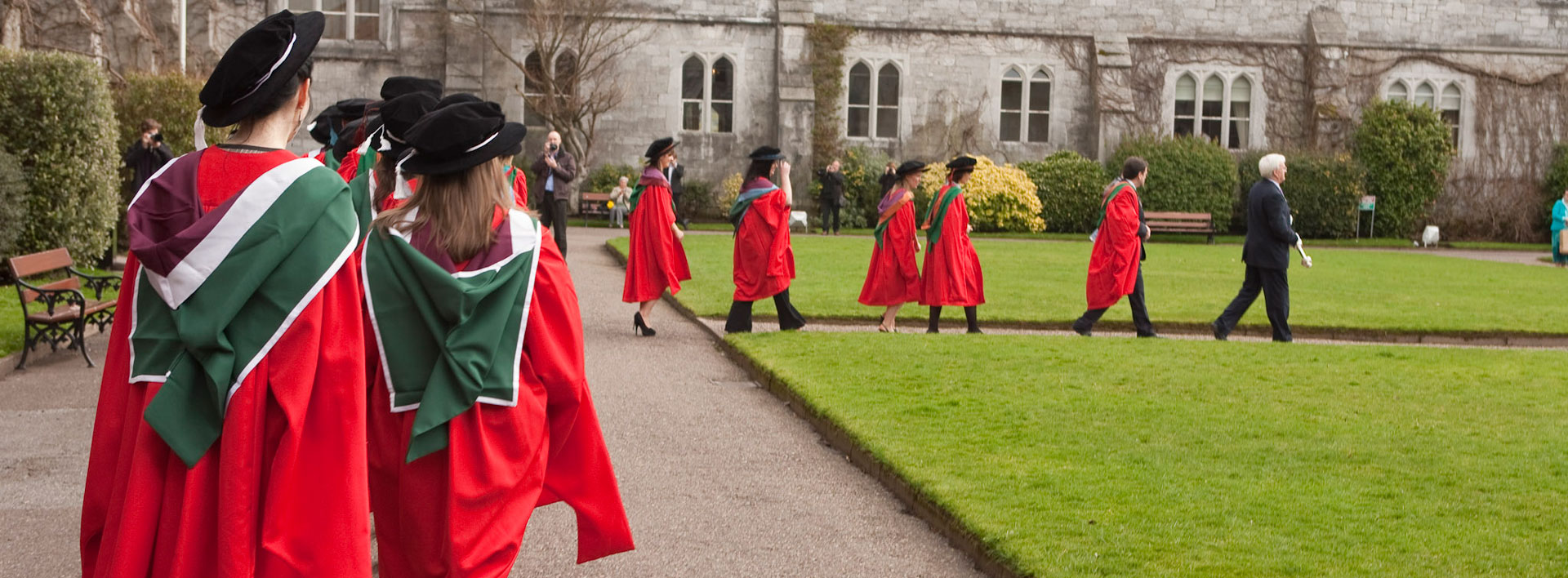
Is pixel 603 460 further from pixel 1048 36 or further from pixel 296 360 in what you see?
pixel 1048 36

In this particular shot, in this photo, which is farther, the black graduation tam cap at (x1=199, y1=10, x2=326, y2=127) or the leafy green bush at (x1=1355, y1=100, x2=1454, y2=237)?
the leafy green bush at (x1=1355, y1=100, x2=1454, y2=237)

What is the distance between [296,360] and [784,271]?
830 cm

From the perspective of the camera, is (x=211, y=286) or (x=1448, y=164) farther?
(x=1448, y=164)

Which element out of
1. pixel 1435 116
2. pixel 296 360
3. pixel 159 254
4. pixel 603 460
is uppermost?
pixel 1435 116

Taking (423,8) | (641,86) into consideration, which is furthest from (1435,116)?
(423,8)

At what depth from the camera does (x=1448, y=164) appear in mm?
33688

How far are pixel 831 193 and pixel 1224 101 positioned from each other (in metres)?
11.5

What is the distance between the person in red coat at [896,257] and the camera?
40.8 ft

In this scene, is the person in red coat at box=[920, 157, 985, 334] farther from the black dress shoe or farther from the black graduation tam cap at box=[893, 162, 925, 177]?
the black dress shoe

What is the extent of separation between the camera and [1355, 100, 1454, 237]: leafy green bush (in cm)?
3272

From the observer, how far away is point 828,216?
29672 millimetres

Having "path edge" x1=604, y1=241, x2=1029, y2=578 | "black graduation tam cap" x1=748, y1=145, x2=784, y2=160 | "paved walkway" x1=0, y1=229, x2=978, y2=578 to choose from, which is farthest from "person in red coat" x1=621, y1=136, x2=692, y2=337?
"paved walkway" x1=0, y1=229, x2=978, y2=578

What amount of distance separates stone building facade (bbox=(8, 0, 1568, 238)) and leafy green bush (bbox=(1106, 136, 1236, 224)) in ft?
6.70

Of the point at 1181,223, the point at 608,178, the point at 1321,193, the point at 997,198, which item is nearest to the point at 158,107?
the point at 608,178
